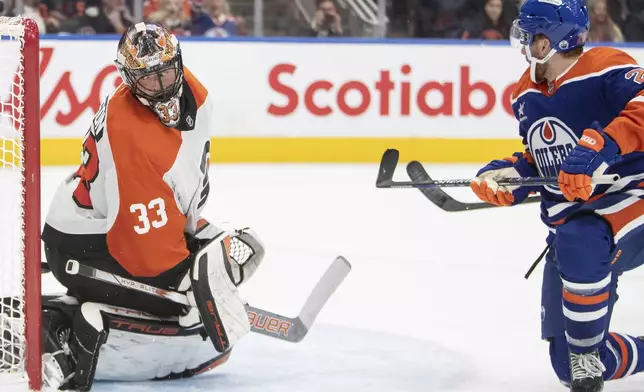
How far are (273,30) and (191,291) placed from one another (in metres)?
4.45

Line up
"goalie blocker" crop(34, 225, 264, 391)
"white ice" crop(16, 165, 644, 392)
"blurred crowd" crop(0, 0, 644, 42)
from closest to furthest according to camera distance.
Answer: "goalie blocker" crop(34, 225, 264, 391) → "white ice" crop(16, 165, 644, 392) → "blurred crowd" crop(0, 0, 644, 42)

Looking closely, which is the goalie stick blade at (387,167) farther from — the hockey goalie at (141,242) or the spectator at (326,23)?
the spectator at (326,23)

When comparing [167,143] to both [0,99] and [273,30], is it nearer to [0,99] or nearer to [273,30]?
[0,99]

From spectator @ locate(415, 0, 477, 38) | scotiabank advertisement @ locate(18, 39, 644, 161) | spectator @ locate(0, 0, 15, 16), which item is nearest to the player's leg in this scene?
scotiabank advertisement @ locate(18, 39, 644, 161)

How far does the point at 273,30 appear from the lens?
6766 millimetres

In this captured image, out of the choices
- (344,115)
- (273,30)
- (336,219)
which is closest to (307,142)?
(344,115)

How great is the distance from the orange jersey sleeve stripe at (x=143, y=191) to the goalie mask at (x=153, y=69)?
0.03m

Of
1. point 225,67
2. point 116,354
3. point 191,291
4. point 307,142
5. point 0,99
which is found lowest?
point 307,142

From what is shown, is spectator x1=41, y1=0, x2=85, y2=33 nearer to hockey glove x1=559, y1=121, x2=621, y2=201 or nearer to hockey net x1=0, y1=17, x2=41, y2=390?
hockey net x1=0, y1=17, x2=41, y2=390

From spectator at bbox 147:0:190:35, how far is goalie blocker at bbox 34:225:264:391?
4238 millimetres

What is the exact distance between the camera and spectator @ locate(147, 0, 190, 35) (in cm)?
675

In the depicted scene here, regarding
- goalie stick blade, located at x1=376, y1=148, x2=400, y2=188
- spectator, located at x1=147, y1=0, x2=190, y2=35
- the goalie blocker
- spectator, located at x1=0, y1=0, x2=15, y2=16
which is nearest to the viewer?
the goalie blocker

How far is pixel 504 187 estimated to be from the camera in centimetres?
261

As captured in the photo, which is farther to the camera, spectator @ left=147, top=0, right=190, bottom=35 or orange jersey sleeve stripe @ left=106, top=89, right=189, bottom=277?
spectator @ left=147, top=0, right=190, bottom=35
